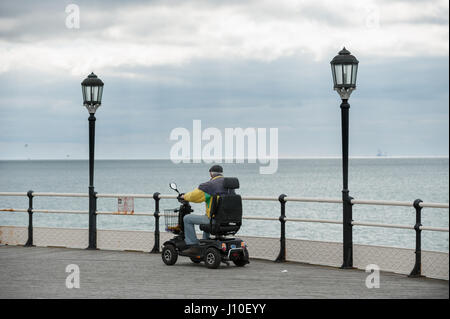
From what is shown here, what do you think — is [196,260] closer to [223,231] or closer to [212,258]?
[212,258]

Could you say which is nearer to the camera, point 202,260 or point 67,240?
point 202,260

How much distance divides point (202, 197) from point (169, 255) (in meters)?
1.28

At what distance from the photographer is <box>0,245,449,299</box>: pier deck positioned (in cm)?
945

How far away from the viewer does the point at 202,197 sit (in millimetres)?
11719

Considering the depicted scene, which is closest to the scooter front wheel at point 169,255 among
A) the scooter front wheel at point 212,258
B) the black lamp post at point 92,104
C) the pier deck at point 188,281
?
the pier deck at point 188,281

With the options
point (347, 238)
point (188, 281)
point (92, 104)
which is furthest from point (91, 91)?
point (347, 238)

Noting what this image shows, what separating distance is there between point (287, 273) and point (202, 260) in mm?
1539

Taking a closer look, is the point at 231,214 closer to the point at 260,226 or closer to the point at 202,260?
the point at 202,260

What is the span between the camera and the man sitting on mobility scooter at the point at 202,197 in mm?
11672

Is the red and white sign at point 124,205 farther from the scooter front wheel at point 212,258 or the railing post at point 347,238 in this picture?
the railing post at point 347,238

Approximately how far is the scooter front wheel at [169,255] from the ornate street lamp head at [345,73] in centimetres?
383

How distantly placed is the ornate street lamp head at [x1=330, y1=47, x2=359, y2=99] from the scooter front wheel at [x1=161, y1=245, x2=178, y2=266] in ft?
12.6
